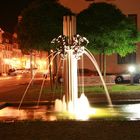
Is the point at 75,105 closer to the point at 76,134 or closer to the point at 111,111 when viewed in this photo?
the point at 111,111

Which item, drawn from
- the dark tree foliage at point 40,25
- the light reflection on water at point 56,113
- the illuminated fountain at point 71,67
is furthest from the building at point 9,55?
the illuminated fountain at point 71,67

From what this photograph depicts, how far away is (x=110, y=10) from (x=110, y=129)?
82.1ft

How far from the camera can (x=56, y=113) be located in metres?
18.8

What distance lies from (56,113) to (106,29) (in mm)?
17415

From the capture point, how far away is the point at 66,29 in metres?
19.6

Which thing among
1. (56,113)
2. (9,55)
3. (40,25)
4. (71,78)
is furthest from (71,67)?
(9,55)

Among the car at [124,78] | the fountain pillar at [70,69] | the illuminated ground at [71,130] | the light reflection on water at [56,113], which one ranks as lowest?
the light reflection on water at [56,113]

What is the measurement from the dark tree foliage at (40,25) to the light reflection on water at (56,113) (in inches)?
538

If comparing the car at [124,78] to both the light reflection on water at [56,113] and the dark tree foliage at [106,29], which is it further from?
the light reflection on water at [56,113]

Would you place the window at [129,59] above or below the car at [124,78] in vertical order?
above

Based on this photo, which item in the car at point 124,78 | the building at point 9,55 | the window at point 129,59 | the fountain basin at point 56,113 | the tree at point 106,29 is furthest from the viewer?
the building at point 9,55

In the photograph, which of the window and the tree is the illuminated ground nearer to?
the tree

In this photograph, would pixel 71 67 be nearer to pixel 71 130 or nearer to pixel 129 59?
pixel 71 130

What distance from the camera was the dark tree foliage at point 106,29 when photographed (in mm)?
35281
